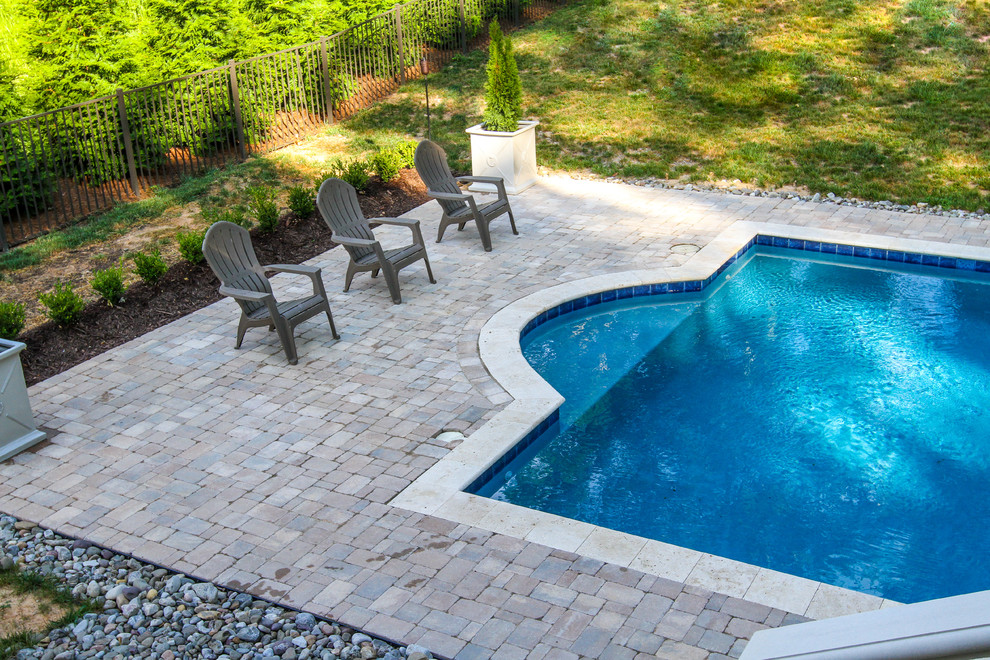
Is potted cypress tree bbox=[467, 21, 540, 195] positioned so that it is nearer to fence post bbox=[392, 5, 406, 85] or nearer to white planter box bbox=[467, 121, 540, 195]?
white planter box bbox=[467, 121, 540, 195]

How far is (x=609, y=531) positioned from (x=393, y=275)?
4.31 meters

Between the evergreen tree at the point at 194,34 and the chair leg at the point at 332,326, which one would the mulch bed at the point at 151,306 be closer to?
the chair leg at the point at 332,326

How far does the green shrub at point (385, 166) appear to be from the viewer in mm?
12656

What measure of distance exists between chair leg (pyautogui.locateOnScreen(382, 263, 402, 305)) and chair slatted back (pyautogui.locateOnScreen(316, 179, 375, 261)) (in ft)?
0.94

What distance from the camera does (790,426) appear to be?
285 inches

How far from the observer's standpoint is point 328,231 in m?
11.4

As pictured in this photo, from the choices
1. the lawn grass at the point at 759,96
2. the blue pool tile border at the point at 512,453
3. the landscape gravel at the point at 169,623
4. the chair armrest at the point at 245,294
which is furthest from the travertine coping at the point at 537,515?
the lawn grass at the point at 759,96

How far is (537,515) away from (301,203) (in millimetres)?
6680

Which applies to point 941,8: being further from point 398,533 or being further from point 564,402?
point 398,533

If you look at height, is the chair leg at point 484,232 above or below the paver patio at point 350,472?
above

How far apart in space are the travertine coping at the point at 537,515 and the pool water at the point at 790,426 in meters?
0.27

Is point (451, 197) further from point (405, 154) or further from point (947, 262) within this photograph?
point (947, 262)

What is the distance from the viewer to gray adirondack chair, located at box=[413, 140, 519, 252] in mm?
A: 10570

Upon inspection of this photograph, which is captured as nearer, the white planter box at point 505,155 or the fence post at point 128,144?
the fence post at point 128,144
